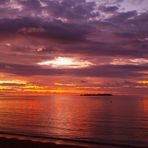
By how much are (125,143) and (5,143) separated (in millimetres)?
14038

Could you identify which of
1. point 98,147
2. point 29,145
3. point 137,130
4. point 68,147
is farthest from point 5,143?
point 137,130

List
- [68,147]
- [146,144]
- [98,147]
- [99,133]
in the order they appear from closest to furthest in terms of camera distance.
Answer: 1. [68,147]
2. [98,147]
3. [146,144]
4. [99,133]

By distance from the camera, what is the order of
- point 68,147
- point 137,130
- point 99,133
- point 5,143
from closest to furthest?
point 68,147, point 5,143, point 99,133, point 137,130

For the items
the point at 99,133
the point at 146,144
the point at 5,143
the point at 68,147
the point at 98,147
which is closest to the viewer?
the point at 68,147

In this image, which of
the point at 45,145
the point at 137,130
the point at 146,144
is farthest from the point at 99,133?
the point at 45,145

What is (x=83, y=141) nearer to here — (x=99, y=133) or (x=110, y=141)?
→ (x=110, y=141)

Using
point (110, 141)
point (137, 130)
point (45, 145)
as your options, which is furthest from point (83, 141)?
point (137, 130)

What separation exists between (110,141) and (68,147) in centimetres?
1220

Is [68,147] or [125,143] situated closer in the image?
[68,147]

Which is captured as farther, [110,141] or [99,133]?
[99,133]

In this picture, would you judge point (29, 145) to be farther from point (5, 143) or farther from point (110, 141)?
point (110, 141)

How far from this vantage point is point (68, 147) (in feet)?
73.3

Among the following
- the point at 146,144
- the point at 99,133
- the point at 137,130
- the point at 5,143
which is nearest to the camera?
the point at 5,143

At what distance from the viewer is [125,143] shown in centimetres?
3177
